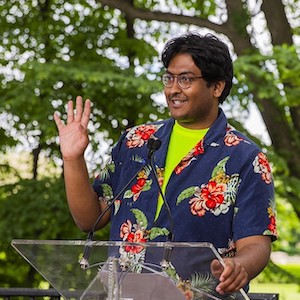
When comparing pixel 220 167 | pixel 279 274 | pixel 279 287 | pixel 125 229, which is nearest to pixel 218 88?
pixel 220 167

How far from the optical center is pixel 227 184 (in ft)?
7.97

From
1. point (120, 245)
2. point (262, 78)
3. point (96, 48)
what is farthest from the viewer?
point (96, 48)

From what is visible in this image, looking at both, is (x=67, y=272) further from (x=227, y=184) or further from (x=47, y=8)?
(x=47, y=8)

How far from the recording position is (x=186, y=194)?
243 cm

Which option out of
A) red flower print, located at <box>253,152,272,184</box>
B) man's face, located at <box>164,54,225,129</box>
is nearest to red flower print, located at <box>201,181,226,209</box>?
red flower print, located at <box>253,152,272,184</box>

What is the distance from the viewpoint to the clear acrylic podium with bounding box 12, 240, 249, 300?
6.54 feet

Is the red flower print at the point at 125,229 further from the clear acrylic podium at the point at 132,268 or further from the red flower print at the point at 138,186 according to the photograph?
the clear acrylic podium at the point at 132,268

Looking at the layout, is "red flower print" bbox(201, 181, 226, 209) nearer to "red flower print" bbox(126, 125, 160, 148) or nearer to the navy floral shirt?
the navy floral shirt

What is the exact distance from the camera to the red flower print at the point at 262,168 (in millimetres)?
2437

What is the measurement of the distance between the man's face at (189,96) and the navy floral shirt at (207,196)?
6cm

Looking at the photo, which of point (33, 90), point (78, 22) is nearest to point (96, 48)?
point (78, 22)

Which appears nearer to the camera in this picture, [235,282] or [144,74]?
[235,282]

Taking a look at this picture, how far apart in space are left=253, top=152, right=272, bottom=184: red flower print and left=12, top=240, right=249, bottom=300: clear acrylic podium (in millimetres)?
454

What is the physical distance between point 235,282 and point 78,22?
6802mm
